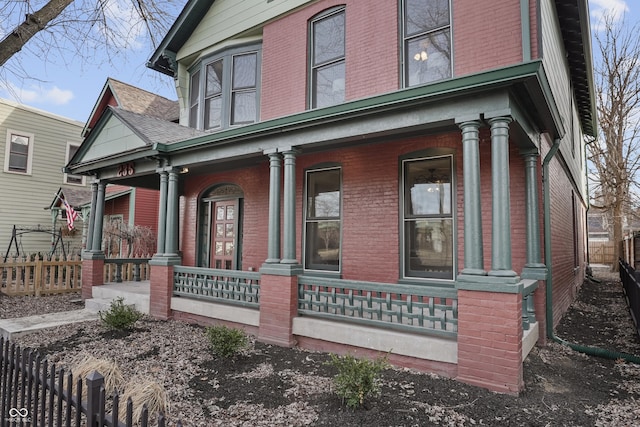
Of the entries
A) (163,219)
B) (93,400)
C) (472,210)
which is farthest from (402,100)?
(163,219)

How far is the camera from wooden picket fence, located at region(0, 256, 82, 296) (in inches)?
404

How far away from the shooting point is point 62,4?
5.25 metres

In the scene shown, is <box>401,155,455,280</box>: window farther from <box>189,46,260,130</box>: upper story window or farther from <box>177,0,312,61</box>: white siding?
<box>177,0,312,61</box>: white siding

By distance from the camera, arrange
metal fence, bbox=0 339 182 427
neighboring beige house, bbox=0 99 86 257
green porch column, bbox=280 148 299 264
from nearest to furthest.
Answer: metal fence, bbox=0 339 182 427, green porch column, bbox=280 148 299 264, neighboring beige house, bbox=0 99 86 257

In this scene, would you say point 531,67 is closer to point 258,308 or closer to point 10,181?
point 258,308

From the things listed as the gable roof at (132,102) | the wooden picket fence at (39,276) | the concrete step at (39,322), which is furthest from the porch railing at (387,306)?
the gable roof at (132,102)

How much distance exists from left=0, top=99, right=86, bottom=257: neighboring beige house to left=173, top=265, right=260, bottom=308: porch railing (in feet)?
37.1

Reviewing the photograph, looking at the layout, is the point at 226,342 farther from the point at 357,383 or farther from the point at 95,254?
the point at 95,254

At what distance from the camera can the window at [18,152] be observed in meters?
15.9

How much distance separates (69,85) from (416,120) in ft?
20.2

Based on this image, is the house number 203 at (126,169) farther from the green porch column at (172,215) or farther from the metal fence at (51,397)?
the metal fence at (51,397)

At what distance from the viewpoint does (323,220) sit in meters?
7.66

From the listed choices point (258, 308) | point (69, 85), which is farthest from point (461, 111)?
point (69, 85)

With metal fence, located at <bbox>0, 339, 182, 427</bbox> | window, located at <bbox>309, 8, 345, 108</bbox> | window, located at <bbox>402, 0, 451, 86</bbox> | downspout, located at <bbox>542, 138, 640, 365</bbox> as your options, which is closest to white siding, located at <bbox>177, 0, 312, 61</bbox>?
window, located at <bbox>309, 8, 345, 108</bbox>
